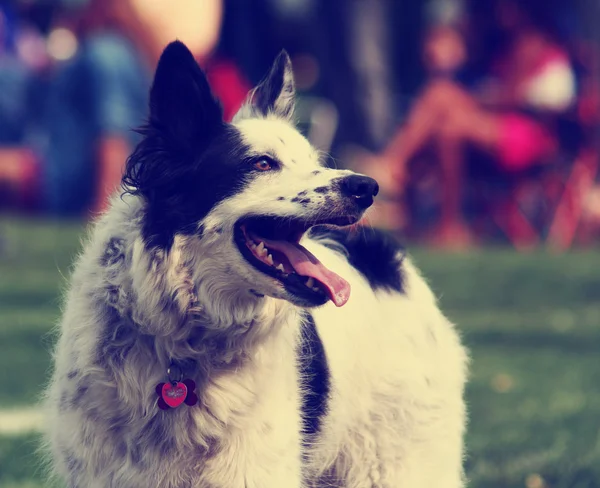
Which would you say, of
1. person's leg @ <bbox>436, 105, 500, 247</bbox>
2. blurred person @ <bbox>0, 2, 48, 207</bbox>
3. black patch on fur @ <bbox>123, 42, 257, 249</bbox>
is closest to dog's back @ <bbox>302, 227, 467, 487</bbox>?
black patch on fur @ <bbox>123, 42, 257, 249</bbox>

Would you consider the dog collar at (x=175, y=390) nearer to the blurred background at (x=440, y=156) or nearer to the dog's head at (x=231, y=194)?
the dog's head at (x=231, y=194)

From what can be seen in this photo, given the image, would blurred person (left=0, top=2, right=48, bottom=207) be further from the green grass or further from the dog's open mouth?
the dog's open mouth

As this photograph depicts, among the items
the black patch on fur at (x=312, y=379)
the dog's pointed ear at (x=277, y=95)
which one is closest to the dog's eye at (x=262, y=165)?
the dog's pointed ear at (x=277, y=95)

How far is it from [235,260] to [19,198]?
14047mm

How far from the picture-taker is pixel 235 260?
3.92 meters

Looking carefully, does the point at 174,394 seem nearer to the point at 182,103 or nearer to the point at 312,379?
the point at 312,379

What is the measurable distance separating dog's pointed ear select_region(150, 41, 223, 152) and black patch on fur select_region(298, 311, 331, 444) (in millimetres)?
808

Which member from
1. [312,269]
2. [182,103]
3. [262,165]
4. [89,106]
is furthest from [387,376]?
[89,106]

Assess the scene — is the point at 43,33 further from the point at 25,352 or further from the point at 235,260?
the point at 235,260

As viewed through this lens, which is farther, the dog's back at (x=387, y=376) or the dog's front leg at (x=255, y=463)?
the dog's back at (x=387, y=376)

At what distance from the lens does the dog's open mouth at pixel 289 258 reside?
3852mm

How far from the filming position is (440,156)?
47.1 feet

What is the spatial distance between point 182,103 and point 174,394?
3.31 ft

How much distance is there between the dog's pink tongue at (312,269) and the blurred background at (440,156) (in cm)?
356
